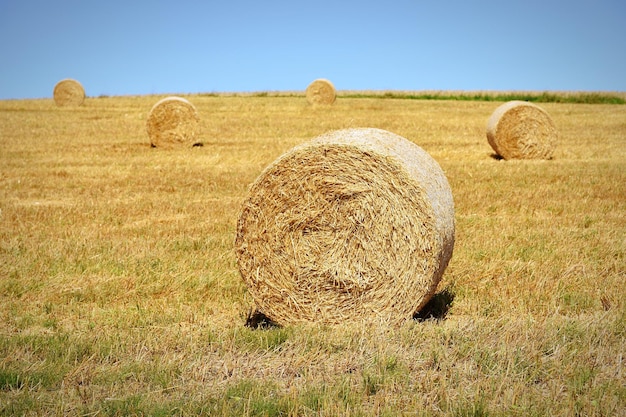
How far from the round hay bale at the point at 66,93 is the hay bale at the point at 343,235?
3117 cm

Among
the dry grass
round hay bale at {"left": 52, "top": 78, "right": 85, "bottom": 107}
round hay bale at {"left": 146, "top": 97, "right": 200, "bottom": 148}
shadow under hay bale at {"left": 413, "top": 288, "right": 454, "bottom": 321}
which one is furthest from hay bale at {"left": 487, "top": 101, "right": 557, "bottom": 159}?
round hay bale at {"left": 52, "top": 78, "right": 85, "bottom": 107}

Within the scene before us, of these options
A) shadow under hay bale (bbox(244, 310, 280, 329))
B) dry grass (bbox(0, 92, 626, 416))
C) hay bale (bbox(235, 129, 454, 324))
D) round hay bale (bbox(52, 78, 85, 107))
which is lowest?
shadow under hay bale (bbox(244, 310, 280, 329))

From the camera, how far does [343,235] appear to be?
5.75 metres

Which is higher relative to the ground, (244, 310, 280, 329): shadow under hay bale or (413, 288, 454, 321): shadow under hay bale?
(413, 288, 454, 321): shadow under hay bale

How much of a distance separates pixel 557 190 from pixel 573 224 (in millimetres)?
2984

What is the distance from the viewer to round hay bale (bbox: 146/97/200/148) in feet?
65.6

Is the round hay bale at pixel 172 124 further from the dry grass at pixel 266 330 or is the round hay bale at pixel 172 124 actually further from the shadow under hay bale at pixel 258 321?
the shadow under hay bale at pixel 258 321

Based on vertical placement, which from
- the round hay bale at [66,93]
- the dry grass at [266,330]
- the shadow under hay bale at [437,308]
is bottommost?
the shadow under hay bale at [437,308]

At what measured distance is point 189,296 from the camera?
652cm

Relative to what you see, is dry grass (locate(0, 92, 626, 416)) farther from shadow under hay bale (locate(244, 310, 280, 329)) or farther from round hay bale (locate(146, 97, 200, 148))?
round hay bale (locate(146, 97, 200, 148))

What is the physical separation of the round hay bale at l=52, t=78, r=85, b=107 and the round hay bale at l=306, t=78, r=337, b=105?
11608 millimetres

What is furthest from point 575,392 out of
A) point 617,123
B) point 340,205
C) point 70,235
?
point 617,123

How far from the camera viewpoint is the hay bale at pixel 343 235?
5602 millimetres

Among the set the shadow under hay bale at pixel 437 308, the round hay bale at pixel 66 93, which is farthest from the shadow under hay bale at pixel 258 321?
the round hay bale at pixel 66 93
